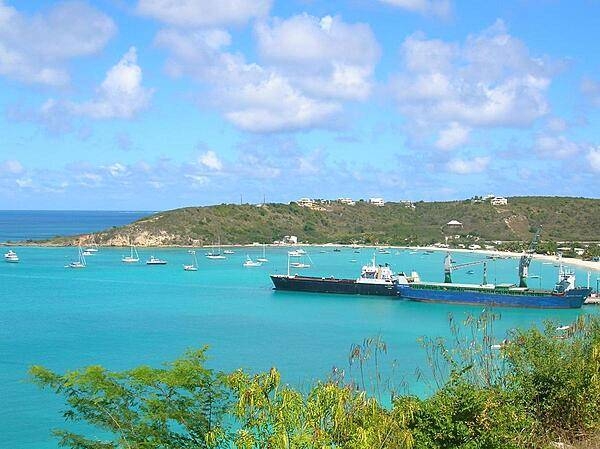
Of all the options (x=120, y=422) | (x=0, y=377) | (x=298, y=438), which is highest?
(x=298, y=438)

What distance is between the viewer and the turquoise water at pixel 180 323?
1154 inches

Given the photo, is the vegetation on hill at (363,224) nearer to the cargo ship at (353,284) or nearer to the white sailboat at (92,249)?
the white sailboat at (92,249)

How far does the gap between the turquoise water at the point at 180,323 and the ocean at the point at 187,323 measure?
0.07 m

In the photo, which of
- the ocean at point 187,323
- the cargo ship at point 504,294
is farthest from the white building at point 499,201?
the cargo ship at point 504,294

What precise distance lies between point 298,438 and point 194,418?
4967mm

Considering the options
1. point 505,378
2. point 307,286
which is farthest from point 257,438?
point 307,286

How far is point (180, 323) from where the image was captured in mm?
44562

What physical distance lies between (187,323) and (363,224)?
312 ft

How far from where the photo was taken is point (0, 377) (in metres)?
29.1

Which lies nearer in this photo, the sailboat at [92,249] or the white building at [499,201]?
the sailboat at [92,249]

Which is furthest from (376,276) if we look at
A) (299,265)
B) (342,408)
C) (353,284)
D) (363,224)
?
(363,224)

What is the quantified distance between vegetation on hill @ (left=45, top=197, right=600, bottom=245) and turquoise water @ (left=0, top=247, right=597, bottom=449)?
3376 centimetres

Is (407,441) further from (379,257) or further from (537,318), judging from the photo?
(379,257)

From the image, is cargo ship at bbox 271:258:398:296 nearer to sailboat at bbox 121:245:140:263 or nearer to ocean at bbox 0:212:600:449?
ocean at bbox 0:212:600:449
